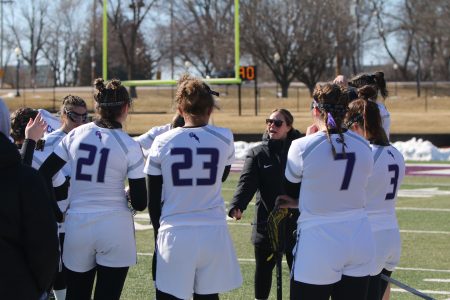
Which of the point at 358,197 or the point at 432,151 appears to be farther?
the point at 432,151

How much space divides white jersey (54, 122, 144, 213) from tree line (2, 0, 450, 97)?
21.3 meters

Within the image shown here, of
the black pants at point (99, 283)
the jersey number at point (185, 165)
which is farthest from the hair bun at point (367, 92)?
the black pants at point (99, 283)

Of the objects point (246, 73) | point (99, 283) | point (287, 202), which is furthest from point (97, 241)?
point (246, 73)

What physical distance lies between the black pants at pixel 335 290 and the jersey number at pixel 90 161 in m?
1.38

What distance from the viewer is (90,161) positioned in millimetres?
5965

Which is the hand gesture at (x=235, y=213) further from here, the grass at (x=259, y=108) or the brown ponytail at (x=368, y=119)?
the grass at (x=259, y=108)

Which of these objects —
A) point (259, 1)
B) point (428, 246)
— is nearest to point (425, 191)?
point (428, 246)

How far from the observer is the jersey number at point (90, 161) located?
5941mm

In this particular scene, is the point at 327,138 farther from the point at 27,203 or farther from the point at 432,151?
the point at 432,151

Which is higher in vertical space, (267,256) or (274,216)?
(274,216)

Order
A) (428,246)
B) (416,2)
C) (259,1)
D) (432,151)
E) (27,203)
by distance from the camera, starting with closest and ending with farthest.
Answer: (27,203) < (428,246) < (432,151) < (259,1) < (416,2)

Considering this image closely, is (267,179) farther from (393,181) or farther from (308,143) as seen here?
(308,143)

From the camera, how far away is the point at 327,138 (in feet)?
18.0

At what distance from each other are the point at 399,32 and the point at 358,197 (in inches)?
2741
